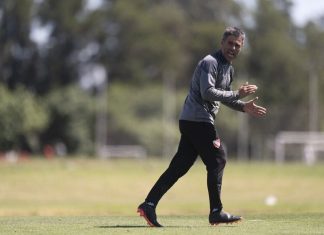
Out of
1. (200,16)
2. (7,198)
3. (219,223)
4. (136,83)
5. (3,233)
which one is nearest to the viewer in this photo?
(3,233)

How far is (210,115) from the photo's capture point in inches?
490

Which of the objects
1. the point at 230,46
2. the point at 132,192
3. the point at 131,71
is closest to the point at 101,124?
the point at 131,71

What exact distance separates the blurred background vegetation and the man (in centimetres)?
6364

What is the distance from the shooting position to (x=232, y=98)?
12203mm

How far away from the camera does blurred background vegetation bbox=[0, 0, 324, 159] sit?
268 ft

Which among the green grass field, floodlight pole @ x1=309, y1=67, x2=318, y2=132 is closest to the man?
the green grass field

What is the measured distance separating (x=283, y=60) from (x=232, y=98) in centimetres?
8575

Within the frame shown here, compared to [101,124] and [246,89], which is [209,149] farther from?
[101,124]

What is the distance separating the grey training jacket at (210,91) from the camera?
12062 mm

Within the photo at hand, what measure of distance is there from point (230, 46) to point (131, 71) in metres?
78.1

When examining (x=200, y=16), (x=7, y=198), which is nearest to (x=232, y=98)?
(x=7, y=198)

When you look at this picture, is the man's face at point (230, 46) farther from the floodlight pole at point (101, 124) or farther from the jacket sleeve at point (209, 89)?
the floodlight pole at point (101, 124)

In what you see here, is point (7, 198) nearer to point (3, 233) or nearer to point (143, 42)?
point (3, 233)

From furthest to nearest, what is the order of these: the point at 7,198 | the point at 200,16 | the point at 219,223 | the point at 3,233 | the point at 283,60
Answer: the point at 200,16 → the point at 283,60 → the point at 7,198 → the point at 219,223 → the point at 3,233
